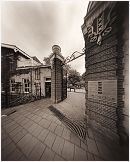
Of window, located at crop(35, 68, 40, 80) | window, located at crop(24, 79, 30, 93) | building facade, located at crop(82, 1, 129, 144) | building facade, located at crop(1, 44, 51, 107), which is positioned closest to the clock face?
building facade, located at crop(82, 1, 129, 144)

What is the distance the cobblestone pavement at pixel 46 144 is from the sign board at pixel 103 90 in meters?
1.56

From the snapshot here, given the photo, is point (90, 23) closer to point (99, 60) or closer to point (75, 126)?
point (99, 60)

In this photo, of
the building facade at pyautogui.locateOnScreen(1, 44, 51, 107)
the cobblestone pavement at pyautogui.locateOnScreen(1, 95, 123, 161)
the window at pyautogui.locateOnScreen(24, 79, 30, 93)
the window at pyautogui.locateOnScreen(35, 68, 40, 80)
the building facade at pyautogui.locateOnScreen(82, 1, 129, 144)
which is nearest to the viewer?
the cobblestone pavement at pyautogui.locateOnScreen(1, 95, 123, 161)

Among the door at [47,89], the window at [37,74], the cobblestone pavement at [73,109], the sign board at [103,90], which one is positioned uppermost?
the window at [37,74]

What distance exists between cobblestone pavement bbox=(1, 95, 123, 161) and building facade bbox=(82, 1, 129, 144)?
76 cm

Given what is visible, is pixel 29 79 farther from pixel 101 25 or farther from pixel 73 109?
pixel 101 25

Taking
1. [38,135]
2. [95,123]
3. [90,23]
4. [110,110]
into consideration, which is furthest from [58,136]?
[90,23]

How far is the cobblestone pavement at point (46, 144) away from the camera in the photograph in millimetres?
2234

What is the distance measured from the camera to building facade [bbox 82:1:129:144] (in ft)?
8.30

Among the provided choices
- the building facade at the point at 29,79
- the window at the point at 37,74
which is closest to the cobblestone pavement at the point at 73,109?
the building facade at the point at 29,79

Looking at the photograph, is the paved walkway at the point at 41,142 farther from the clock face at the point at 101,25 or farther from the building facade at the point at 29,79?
the building facade at the point at 29,79

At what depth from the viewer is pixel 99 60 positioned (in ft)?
10.9

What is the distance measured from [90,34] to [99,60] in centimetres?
129

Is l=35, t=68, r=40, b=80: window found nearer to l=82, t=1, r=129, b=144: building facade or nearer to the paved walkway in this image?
the paved walkway
